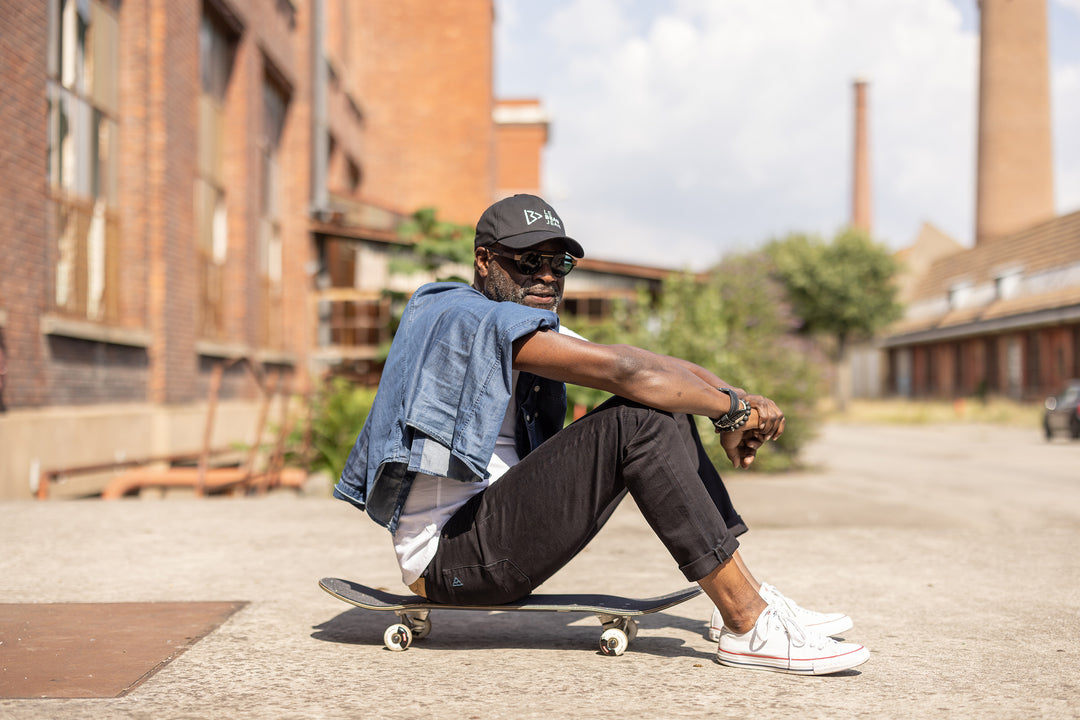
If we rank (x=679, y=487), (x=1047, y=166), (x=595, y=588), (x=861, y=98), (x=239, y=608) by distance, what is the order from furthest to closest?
(x=861, y=98), (x=1047, y=166), (x=595, y=588), (x=239, y=608), (x=679, y=487)

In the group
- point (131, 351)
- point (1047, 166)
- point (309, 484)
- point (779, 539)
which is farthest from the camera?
point (1047, 166)

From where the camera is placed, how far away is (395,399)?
303 centimetres

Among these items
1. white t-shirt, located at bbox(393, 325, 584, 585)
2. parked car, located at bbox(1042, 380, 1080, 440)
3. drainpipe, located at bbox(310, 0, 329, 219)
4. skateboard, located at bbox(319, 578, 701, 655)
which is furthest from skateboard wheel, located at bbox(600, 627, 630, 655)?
parked car, located at bbox(1042, 380, 1080, 440)

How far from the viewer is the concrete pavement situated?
2686 millimetres

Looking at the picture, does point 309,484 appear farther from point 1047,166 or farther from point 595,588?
point 1047,166

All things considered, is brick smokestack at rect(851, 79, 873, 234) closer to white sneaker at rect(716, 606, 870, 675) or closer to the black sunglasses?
the black sunglasses

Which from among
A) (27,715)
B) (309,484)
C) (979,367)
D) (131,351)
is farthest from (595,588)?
(979,367)

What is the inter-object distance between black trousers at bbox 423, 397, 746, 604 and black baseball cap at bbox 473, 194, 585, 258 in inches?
21.8

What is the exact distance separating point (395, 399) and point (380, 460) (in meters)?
0.18

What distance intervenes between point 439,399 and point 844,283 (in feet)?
150

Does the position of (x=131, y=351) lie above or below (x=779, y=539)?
above

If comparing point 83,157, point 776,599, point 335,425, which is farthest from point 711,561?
point 83,157

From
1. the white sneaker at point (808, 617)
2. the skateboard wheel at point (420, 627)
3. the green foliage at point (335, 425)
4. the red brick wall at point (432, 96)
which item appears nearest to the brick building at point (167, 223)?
the green foliage at point (335, 425)

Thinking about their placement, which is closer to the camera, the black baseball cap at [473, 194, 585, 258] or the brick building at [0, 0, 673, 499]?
the black baseball cap at [473, 194, 585, 258]
